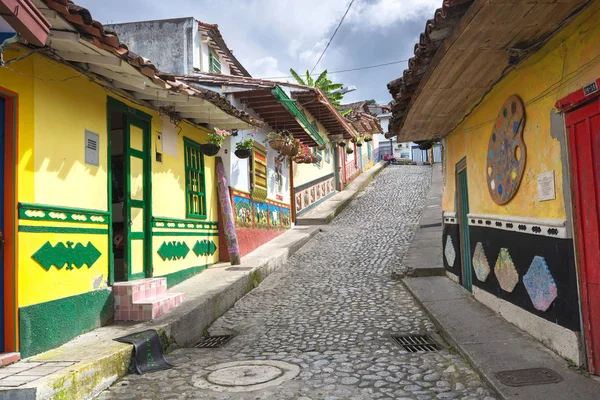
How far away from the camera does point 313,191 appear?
1964cm

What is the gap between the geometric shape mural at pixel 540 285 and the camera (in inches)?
173

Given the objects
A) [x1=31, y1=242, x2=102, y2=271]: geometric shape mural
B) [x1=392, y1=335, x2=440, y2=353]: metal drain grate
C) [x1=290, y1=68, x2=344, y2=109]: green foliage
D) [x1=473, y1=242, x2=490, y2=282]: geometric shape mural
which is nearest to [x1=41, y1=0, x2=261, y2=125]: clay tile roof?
[x1=31, y1=242, x2=102, y2=271]: geometric shape mural

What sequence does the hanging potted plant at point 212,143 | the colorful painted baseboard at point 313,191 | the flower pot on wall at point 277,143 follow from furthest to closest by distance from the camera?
the colorful painted baseboard at point 313,191 < the flower pot on wall at point 277,143 < the hanging potted plant at point 212,143

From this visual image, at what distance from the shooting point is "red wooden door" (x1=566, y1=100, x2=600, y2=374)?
3.67 meters

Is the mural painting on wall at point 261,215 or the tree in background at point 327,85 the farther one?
the tree in background at point 327,85

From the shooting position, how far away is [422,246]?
1109 centimetres

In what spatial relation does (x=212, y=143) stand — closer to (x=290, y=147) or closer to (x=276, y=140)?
(x=276, y=140)

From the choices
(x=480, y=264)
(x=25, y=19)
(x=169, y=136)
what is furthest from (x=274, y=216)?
(x=25, y=19)

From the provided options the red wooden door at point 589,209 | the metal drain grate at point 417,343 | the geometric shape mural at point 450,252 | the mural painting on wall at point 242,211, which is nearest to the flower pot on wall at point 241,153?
the mural painting on wall at point 242,211

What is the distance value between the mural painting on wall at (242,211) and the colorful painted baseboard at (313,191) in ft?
19.4

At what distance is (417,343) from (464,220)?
3.24 metres

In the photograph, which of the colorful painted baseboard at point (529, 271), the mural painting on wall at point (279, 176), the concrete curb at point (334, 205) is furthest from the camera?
the concrete curb at point (334, 205)

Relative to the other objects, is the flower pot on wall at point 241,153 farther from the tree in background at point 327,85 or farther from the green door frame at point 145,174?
the tree in background at point 327,85

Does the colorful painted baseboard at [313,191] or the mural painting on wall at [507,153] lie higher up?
the colorful painted baseboard at [313,191]
